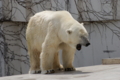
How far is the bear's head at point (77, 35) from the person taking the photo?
459cm

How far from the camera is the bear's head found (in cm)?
459

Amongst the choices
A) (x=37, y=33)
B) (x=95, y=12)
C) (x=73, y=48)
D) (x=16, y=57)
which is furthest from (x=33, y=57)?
(x=95, y=12)

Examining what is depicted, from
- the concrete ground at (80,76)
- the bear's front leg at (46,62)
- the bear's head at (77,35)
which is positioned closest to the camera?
the concrete ground at (80,76)

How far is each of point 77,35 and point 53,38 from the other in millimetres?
464

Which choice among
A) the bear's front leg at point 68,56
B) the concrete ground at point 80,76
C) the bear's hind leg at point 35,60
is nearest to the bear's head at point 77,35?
the bear's front leg at point 68,56

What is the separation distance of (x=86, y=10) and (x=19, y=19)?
93.8 inches

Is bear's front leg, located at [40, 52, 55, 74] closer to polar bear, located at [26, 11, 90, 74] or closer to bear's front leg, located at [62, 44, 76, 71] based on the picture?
polar bear, located at [26, 11, 90, 74]

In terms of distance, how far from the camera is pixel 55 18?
199 inches

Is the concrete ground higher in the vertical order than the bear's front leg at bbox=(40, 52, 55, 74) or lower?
lower

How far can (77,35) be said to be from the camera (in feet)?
15.3

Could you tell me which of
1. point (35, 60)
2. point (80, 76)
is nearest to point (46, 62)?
point (35, 60)

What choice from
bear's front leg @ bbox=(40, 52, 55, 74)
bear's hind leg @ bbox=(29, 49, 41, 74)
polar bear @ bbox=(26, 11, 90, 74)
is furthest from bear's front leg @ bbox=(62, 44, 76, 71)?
bear's hind leg @ bbox=(29, 49, 41, 74)

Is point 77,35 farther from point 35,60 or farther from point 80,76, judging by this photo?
point 35,60

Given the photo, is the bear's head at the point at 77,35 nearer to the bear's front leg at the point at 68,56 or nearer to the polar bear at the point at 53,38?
the polar bear at the point at 53,38
